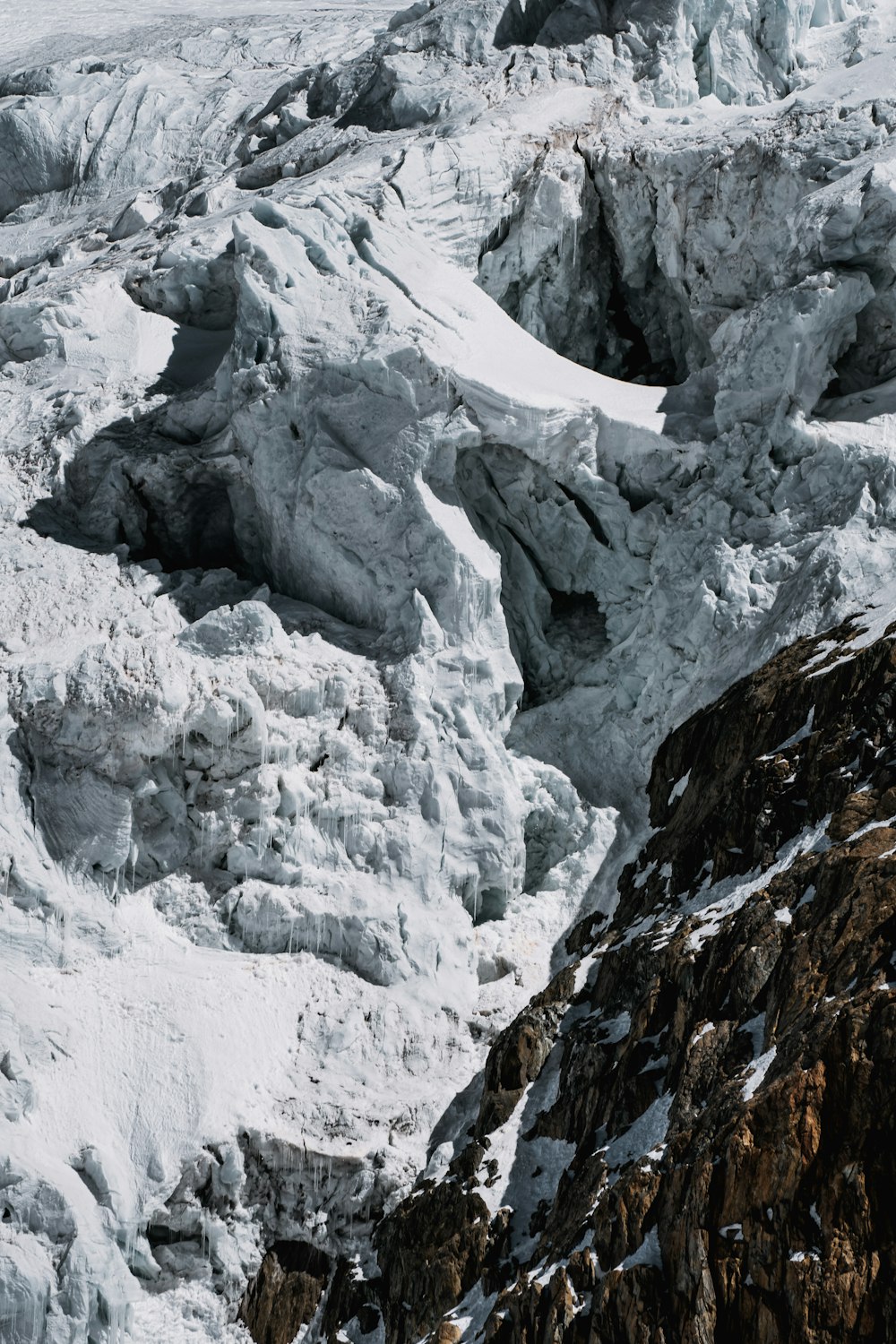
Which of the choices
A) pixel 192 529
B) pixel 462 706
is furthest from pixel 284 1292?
pixel 192 529

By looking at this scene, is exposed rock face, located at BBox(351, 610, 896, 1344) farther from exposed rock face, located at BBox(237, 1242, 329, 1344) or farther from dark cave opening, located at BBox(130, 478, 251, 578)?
dark cave opening, located at BBox(130, 478, 251, 578)

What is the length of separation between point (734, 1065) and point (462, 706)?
9950mm

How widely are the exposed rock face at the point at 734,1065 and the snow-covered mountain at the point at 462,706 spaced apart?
0.24 ft

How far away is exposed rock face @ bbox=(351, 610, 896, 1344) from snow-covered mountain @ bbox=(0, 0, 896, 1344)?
0.07 m

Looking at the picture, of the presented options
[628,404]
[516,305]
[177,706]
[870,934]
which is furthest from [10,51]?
[870,934]

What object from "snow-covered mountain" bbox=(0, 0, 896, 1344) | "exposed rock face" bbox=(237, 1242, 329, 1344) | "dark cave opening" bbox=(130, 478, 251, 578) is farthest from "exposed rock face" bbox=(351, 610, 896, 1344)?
"dark cave opening" bbox=(130, 478, 251, 578)

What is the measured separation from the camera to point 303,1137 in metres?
24.2

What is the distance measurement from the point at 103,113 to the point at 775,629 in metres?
27.8

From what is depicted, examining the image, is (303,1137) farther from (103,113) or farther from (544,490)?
(103,113)

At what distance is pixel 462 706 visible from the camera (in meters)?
27.9

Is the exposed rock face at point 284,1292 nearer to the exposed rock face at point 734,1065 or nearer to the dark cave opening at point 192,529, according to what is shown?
the exposed rock face at point 734,1065

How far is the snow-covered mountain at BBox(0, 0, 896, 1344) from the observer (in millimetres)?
21453

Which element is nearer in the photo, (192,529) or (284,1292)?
(284,1292)

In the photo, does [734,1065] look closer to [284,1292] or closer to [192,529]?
[284,1292]
